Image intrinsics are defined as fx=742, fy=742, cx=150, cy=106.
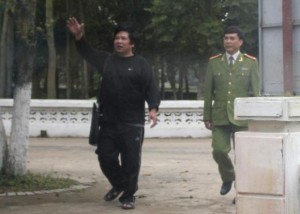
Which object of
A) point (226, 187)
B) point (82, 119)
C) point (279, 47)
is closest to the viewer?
point (279, 47)

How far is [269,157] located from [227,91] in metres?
3.44

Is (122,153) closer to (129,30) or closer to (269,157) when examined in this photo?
(129,30)

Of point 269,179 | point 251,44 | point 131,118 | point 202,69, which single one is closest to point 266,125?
point 269,179

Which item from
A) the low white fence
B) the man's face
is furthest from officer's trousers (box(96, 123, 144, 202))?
the low white fence

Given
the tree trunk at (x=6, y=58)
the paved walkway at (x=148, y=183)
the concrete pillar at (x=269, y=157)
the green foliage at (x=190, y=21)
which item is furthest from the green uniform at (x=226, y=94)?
the tree trunk at (x=6, y=58)

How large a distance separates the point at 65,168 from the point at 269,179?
686cm

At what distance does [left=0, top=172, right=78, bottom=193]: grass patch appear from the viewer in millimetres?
8742

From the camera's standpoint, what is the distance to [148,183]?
9516mm

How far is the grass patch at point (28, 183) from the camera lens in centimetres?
874

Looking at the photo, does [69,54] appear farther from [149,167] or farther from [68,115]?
[149,167]

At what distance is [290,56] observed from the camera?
19.0ft

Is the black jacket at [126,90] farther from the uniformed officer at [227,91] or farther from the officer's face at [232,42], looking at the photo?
the officer's face at [232,42]

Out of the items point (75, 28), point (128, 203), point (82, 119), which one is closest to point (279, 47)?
point (128, 203)

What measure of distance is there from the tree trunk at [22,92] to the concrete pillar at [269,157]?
461 cm
